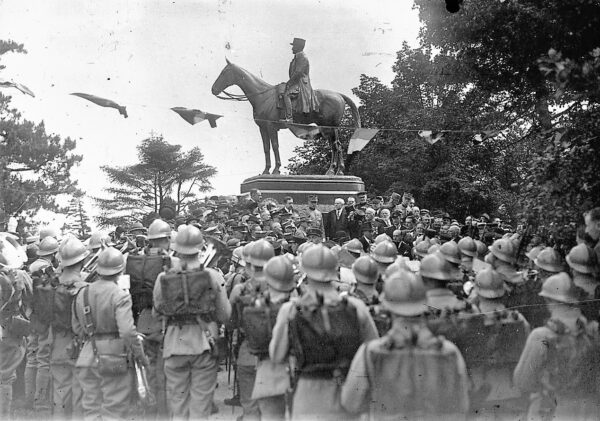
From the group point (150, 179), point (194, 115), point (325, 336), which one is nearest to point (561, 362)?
point (325, 336)

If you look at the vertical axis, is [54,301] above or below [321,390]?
above

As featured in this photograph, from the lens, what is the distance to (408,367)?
3607 mm

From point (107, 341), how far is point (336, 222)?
8.81 m

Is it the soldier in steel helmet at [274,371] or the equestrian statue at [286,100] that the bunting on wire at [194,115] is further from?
the soldier in steel helmet at [274,371]

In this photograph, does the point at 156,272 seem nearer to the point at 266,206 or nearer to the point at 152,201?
the point at 266,206

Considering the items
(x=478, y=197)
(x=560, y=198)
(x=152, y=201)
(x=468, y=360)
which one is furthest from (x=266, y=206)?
(x=152, y=201)

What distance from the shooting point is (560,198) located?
5676mm

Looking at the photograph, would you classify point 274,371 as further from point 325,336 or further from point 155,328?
point 155,328

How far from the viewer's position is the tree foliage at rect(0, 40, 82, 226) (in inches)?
746

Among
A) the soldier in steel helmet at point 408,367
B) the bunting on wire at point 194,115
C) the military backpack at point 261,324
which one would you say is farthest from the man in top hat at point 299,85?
the soldier in steel helmet at point 408,367

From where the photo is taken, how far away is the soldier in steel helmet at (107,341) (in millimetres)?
5059

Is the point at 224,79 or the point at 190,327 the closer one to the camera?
the point at 190,327

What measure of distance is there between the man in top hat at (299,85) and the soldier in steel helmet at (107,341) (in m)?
11.8

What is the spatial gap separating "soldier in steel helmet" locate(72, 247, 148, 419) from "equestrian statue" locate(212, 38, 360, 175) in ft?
37.2
